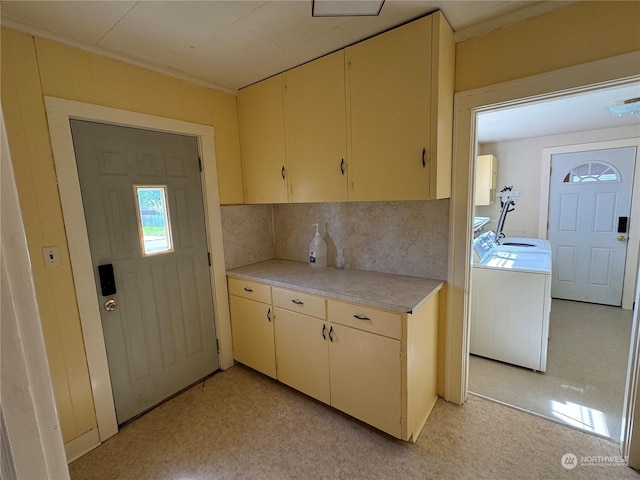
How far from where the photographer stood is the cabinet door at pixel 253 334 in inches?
89.6

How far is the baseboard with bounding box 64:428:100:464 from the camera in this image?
5.65 ft

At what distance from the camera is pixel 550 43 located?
1.52 metres

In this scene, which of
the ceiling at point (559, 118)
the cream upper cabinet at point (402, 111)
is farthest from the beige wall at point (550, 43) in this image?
the ceiling at point (559, 118)

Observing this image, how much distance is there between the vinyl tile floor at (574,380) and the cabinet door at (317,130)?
6.39 ft

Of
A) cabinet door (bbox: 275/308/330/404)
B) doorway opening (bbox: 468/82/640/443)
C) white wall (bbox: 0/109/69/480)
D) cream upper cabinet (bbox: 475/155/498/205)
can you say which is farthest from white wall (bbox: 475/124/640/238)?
white wall (bbox: 0/109/69/480)

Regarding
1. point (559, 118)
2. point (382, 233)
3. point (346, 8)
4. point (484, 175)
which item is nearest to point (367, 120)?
point (346, 8)

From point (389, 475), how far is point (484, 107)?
85.1 inches

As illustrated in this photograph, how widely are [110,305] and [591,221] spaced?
5.43 metres

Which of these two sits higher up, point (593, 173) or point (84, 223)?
point (593, 173)

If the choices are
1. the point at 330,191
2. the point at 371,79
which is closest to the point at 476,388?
the point at 330,191

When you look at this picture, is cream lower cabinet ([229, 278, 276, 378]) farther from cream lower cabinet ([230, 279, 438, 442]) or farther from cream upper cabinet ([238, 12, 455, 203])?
cream upper cabinet ([238, 12, 455, 203])

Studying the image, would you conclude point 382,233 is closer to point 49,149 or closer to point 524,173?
point 49,149

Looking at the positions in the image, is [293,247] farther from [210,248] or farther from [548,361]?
[548,361]

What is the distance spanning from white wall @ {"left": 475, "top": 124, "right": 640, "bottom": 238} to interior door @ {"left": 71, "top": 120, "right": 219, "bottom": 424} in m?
4.45
